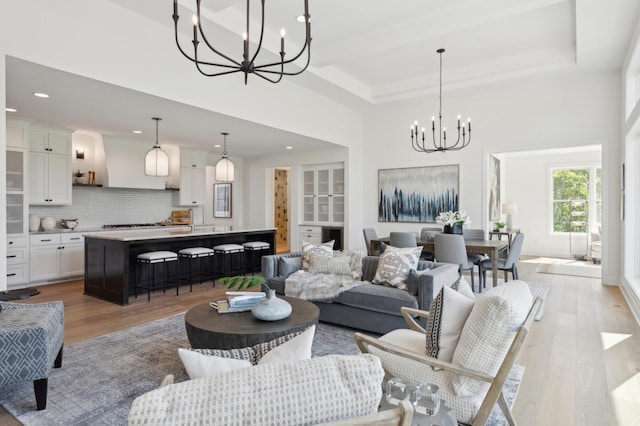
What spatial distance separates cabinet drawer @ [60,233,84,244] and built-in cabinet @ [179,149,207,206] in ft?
7.36

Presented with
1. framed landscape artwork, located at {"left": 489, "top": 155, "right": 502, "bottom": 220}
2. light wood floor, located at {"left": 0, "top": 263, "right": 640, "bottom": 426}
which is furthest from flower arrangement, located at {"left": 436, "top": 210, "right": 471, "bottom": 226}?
framed landscape artwork, located at {"left": 489, "top": 155, "right": 502, "bottom": 220}

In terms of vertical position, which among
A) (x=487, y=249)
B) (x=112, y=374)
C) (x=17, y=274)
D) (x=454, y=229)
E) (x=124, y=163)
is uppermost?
(x=124, y=163)

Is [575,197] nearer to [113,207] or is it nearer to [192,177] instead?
[192,177]

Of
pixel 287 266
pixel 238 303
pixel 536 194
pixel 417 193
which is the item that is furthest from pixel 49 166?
pixel 536 194

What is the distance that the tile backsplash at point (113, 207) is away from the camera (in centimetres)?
682

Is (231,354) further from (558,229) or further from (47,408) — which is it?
(558,229)

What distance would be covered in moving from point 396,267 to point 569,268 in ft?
17.8

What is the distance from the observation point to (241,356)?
138 cm

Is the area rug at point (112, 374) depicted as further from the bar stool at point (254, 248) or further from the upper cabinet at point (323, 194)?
the upper cabinet at point (323, 194)

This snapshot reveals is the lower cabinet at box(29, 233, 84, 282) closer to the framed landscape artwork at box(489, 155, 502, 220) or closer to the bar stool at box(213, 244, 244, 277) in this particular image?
the bar stool at box(213, 244, 244, 277)

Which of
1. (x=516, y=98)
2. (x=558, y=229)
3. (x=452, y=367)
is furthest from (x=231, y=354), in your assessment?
(x=558, y=229)

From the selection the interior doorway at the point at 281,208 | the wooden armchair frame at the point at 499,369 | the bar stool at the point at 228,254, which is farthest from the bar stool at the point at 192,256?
the interior doorway at the point at 281,208

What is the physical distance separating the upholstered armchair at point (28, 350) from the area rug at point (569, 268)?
7351 millimetres

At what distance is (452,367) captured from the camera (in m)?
1.75
